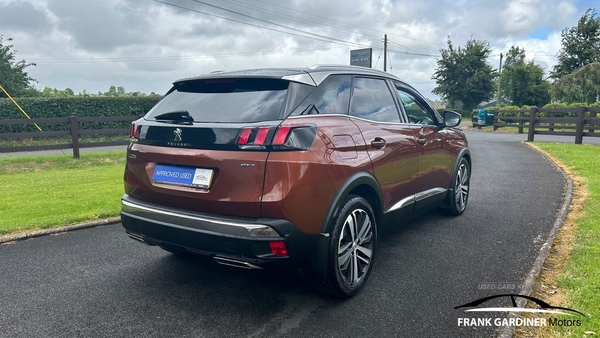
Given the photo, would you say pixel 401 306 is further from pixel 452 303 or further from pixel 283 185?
pixel 283 185

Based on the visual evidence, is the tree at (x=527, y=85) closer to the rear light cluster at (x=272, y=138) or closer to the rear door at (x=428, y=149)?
the rear door at (x=428, y=149)

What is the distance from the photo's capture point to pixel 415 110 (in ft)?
14.9

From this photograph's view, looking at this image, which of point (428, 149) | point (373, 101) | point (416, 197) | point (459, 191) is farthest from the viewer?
point (459, 191)

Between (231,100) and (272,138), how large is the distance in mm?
571

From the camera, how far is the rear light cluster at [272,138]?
2662 millimetres

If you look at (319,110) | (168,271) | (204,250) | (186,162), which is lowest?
(168,271)

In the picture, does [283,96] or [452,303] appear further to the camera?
[452,303]

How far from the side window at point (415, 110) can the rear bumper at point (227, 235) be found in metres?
2.19

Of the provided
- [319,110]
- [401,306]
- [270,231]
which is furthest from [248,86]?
[401,306]

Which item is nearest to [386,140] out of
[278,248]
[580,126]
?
[278,248]

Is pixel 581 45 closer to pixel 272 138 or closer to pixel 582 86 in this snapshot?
pixel 582 86

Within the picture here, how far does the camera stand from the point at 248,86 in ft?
9.96

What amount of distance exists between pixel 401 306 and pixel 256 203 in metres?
1.40

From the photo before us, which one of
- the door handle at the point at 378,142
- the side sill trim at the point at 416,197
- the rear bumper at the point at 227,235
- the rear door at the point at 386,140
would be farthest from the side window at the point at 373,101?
the rear bumper at the point at 227,235
